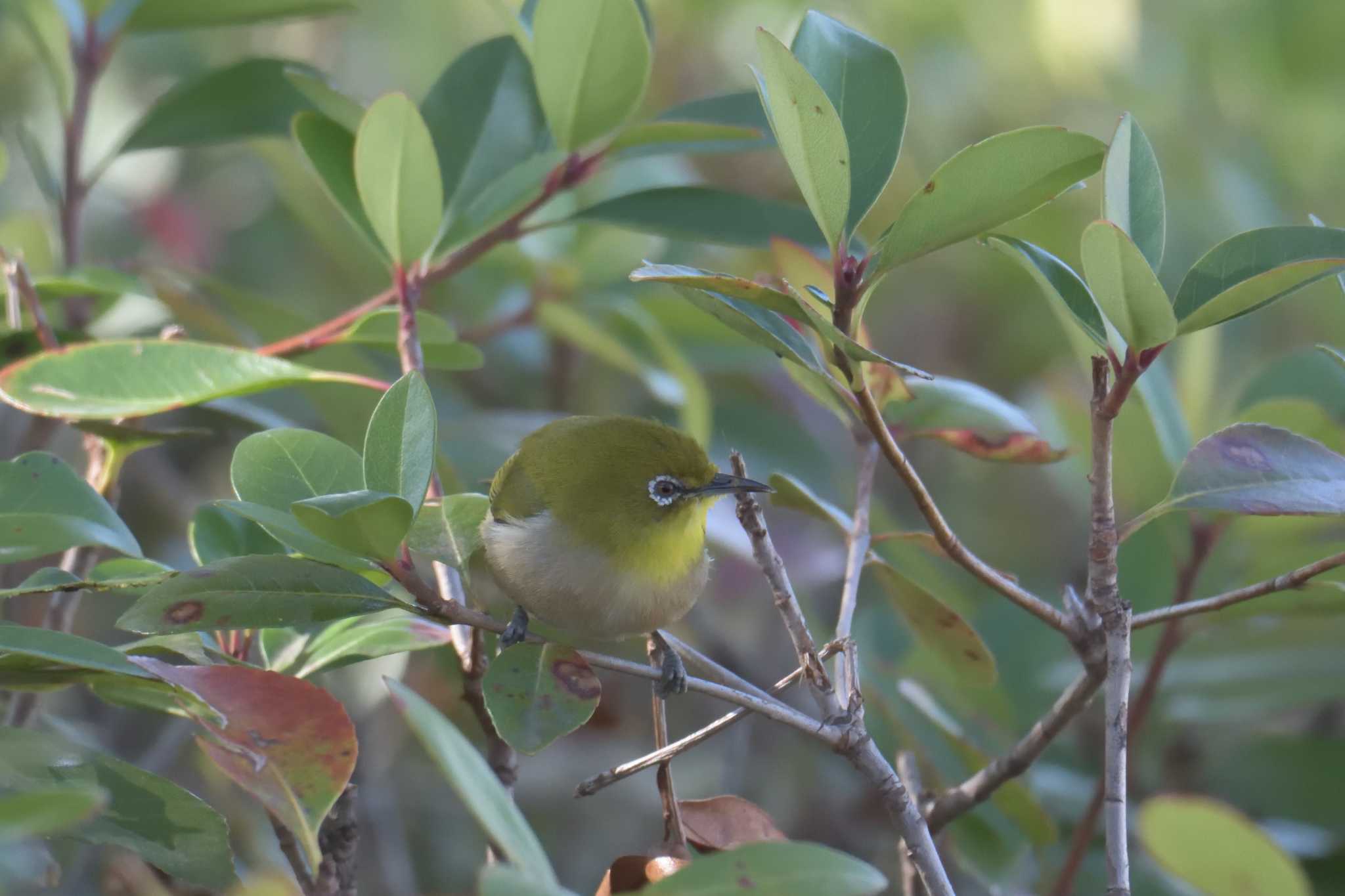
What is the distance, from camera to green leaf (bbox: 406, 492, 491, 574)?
166 cm

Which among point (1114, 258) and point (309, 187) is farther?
point (309, 187)

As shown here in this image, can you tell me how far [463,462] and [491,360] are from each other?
1142mm

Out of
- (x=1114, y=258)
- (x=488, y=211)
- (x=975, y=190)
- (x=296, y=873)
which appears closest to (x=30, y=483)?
(x=296, y=873)

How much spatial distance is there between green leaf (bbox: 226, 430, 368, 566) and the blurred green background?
2.76ft

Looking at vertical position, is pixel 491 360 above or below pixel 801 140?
below

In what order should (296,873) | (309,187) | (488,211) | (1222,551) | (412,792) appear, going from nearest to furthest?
1. (296,873)
2. (488,211)
3. (1222,551)
4. (309,187)
5. (412,792)

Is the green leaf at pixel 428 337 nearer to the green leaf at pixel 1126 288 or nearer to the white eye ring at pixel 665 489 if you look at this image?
the white eye ring at pixel 665 489

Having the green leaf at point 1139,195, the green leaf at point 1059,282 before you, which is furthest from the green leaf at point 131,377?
the green leaf at point 1139,195

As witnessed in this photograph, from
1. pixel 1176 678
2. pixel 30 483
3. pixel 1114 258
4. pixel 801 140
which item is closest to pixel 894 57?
pixel 801 140

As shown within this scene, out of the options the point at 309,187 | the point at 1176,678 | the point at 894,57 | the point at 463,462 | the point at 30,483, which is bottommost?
the point at 1176,678

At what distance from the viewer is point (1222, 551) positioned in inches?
104

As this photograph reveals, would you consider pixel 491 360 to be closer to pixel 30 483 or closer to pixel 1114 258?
pixel 30 483

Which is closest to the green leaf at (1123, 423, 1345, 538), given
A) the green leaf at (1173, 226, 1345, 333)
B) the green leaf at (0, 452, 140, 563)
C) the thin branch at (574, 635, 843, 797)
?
the green leaf at (1173, 226, 1345, 333)

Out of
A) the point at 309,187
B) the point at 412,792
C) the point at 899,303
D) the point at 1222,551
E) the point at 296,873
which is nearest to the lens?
the point at 296,873
